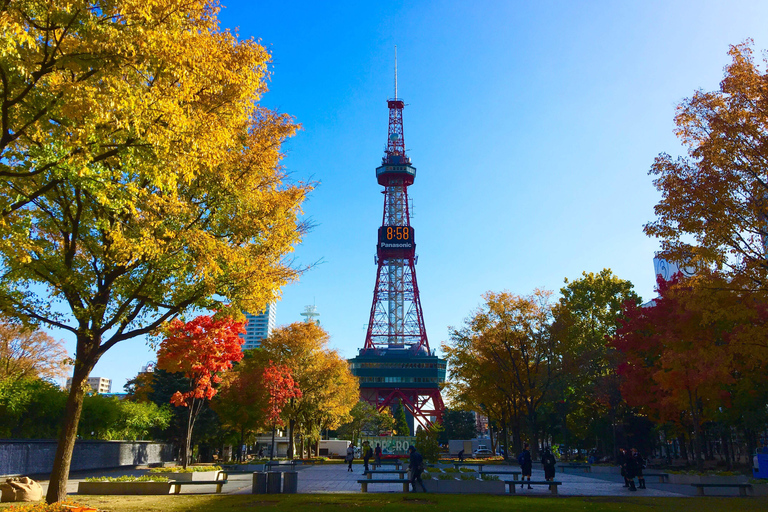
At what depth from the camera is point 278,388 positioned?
37.0m

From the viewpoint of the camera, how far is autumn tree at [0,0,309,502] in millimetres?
8133

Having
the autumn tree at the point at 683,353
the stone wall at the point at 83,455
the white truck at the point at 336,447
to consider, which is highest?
the autumn tree at the point at 683,353

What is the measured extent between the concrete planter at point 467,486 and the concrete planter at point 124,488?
8.39m

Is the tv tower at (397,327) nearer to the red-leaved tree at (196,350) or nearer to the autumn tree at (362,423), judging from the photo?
the autumn tree at (362,423)

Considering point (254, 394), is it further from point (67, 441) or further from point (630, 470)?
point (67, 441)

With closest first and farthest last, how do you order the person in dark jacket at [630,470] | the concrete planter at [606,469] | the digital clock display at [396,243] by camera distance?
the person in dark jacket at [630,470]
the concrete planter at [606,469]
the digital clock display at [396,243]

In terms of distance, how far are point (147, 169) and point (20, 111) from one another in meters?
2.12

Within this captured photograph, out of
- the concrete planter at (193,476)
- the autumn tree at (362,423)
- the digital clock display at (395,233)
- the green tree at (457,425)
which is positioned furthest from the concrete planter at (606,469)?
the digital clock display at (395,233)

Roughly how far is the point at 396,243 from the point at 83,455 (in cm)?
7001

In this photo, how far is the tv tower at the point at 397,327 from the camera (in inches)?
3477

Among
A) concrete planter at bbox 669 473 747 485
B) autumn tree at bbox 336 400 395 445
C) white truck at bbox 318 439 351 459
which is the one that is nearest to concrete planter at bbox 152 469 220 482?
concrete planter at bbox 669 473 747 485

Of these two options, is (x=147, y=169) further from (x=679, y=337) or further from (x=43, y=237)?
(x=679, y=337)

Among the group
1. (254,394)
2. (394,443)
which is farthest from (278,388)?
(394,443)

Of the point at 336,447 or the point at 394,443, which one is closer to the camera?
the point at 394,443
